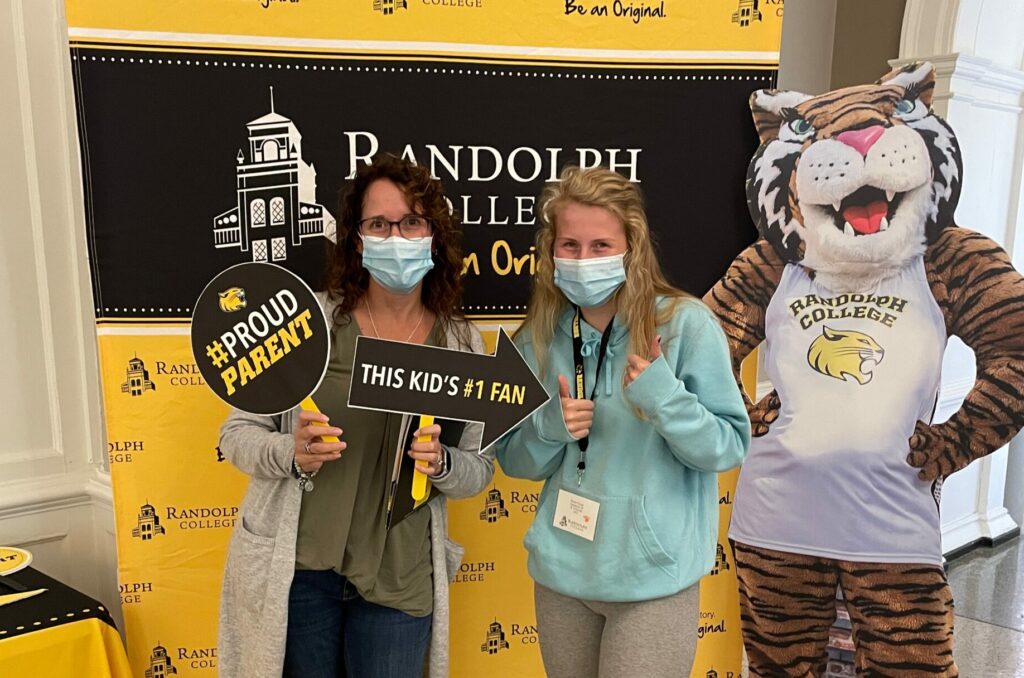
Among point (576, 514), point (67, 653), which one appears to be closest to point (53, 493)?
point (67, 653)

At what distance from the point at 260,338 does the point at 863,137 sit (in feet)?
5.68

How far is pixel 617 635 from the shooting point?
1.53 m

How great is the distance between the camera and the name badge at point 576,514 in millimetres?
1548

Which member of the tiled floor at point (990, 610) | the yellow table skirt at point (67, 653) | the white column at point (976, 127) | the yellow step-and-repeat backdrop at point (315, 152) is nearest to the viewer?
the yellow table skirt at point (67, 653)

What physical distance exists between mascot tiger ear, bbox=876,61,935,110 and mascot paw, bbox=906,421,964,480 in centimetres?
93

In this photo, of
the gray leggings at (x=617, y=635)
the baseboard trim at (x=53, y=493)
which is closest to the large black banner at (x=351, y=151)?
the baseboard trim at (x=53, y=493)

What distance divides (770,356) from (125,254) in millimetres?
1883

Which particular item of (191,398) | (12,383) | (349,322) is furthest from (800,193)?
(12,383)

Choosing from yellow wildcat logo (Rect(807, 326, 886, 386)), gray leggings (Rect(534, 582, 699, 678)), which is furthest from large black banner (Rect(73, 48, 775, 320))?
gray leggings (Rect(534, 582, 699, 678))

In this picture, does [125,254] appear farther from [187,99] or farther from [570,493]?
[570,493]

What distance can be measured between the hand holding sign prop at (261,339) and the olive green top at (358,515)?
8 cm

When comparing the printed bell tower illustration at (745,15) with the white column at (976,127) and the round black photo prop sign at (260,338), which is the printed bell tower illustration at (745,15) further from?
the round black photo prop sign at (260,338)

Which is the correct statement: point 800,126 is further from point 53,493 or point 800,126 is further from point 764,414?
point 53,493

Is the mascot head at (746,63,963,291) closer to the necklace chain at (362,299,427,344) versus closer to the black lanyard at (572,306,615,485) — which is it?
the black lanyard at (572,306,615,485)
